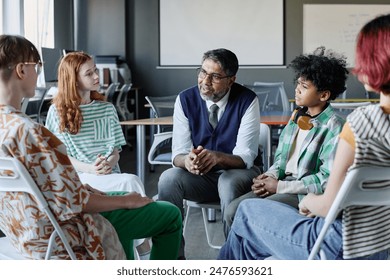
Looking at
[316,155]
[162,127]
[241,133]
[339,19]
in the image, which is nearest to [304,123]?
[316,155]

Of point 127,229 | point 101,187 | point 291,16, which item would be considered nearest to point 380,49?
point 127,229

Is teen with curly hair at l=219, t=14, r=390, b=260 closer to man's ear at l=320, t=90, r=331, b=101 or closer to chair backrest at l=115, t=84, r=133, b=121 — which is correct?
man's ear at l=320, t=90, r=331, b=101

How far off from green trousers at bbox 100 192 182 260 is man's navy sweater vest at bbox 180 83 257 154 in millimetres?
801

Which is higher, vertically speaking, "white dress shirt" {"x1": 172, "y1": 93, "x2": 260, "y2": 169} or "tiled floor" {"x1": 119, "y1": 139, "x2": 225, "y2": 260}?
"white dress shirt" {"x1": 172, "y1": 93, "x2": 260, "y2": 169}

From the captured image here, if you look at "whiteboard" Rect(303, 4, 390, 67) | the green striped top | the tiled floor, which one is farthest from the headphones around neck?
"whiteboard" Rect(303, 4, 390, 67)

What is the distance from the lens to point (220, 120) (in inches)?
107

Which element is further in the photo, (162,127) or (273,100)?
(273,100)

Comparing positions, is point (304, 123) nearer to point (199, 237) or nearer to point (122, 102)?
point (199, 237)

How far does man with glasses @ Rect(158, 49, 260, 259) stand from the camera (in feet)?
8.37

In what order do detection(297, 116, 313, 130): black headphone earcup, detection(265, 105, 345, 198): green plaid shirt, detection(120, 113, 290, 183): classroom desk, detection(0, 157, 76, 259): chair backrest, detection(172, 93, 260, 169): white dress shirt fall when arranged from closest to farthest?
detection(0, 157, 76, 259): chair backrest < detection(265, 105, 345, 198): green plaid shirt < detection(297, 116, 313, 130): black headphone earcup < detection(172, 93, 260, 169): white dress shirt < detection(120, 113, 290, 183): classroom desk

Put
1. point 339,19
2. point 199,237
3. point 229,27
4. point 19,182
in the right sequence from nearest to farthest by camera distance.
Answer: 1. point 19,182
2. point 199,237
3. point 339,19
4. point 229,27

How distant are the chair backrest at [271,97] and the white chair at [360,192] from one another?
3.60 meters

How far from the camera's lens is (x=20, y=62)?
166cm

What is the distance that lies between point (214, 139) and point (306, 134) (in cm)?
59
